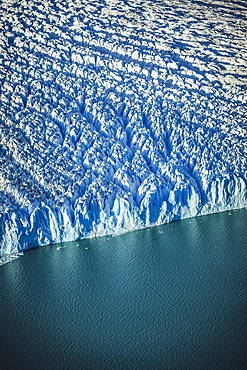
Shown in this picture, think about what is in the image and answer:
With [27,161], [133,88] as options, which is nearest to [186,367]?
[27,161]

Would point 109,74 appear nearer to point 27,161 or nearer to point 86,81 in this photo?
point 86,81

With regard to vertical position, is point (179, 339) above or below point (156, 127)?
below

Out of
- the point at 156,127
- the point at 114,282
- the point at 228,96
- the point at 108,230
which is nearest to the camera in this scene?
the point at 114,282

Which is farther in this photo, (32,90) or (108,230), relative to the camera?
(32,90)

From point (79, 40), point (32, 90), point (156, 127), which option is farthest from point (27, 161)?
point (79, 40)

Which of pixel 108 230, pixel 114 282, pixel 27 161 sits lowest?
pixel 114 282

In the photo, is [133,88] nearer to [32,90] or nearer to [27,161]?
[32,90]

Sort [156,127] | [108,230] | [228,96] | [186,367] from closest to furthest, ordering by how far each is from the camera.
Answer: [186,367] → [108,230] → [156,127] → [228,96]
